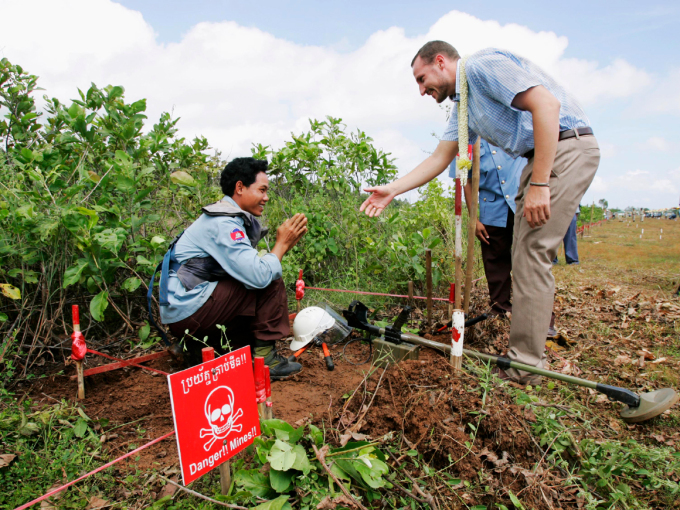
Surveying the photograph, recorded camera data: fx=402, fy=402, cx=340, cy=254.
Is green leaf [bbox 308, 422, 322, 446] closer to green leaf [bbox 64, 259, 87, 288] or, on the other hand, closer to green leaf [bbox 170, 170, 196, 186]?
green leaf [bbox 64, 259, 87, 288]

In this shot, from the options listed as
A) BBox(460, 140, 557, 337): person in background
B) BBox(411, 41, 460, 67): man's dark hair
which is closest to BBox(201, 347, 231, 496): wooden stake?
BBox(411, 41, 460, 67): man's dark hair

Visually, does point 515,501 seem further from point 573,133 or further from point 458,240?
point 573,133

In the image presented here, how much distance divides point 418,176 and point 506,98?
833mm

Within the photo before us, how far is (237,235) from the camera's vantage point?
2.47m

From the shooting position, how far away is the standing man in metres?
2.06

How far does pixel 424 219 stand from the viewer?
5.22 metres

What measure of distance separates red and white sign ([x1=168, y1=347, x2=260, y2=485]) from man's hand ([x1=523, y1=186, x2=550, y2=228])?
1601 mm

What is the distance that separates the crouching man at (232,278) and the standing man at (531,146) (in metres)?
1.33

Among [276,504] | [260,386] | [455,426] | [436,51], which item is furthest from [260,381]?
[436,51]

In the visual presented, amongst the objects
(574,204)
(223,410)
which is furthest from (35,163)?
(574,204)

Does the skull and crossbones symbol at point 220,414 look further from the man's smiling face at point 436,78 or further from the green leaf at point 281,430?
the man's smiling face at point 436,78

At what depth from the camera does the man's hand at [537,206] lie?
2078mm

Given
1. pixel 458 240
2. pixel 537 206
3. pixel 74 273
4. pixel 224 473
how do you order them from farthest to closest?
1. pixel 74 273
2. pixel 458 240
3. pixel 537 206
4. pixel 224 473

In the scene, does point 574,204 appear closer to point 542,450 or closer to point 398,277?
point 542,450
